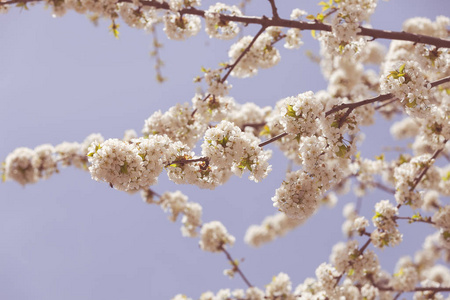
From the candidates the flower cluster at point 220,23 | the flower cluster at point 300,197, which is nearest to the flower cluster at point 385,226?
the flower cluster at point 300,197

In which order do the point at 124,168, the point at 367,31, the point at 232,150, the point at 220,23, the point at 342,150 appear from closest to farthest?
the point at 124,168 < the point at 232,150 < the point at 342,150 < the point at 367,31 < the point at 220,23

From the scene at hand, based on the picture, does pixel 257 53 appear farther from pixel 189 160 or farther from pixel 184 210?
pixel 184 210

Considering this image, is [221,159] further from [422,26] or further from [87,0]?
[422,26]

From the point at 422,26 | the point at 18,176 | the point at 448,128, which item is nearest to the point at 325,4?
the point at 448,128

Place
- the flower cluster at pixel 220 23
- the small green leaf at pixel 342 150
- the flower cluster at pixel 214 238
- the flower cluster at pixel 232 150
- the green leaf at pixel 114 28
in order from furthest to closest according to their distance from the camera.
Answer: the flower cluster at pixel 214 238 → the green leaf at pixel 114 28 → the flower cluster at pixel 220 23 → the small green leaf at pixel 342 150 → the flower cluster at pixel 232 150

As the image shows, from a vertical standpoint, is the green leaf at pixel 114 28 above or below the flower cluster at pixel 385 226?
above

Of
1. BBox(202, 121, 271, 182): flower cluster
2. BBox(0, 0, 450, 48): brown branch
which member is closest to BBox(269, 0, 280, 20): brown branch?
BBox(0, 0, 450, 48): brown branch

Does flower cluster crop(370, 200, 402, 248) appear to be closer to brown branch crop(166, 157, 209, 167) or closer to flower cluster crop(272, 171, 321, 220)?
flower cluster crop(272, 171, 321, 220)

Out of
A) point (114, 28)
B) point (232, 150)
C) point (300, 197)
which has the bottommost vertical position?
point (300, 197)

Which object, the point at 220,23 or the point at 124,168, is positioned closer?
the point at 124,168

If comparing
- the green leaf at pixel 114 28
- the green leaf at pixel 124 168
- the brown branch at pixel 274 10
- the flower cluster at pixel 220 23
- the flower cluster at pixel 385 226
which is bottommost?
Result: the flower cluster at pixel 385 226

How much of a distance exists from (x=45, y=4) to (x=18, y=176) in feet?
12.8

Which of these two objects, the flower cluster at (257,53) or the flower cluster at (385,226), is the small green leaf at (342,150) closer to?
the flower cluster at (385,226)

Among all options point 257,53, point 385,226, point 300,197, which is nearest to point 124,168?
point 300,197
